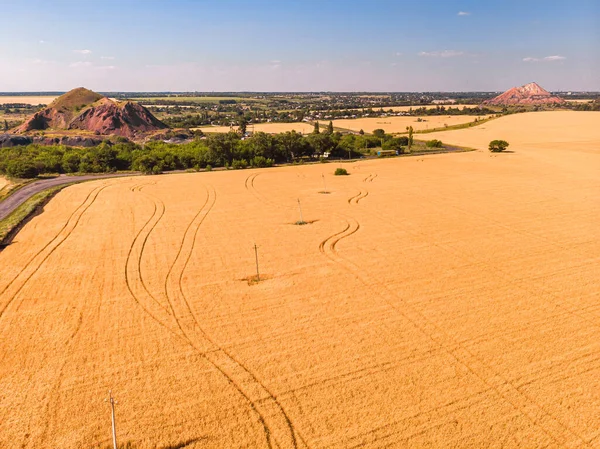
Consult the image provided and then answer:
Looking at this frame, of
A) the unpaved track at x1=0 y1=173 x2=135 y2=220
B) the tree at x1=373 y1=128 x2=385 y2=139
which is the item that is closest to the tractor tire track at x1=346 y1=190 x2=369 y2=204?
the unpaved track at x1=0 y1=173 x2=135 y2=220

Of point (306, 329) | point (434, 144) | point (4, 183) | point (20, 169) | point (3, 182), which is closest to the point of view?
point (306, 329)

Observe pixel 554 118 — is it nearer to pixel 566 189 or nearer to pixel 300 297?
pixel 566 189

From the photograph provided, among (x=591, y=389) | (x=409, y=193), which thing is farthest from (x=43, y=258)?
(x=409, y=193)

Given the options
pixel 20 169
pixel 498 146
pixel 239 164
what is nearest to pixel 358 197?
pixel 239 164

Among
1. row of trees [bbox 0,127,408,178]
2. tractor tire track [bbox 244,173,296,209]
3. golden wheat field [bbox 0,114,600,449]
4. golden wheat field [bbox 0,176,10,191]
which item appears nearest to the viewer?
golden wheat field [bbox 0,114,600,449]

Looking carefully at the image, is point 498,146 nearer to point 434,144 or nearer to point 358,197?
point 434,144

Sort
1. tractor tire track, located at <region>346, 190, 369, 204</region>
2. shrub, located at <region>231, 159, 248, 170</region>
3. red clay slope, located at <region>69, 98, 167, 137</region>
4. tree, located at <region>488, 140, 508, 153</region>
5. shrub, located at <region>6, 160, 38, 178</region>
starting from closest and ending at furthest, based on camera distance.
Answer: tractor tire track, located at <region>346, 190, 369, 204</region> < shrub, located at <region>6, 160, 38, 178</region> < shrub, located at <region>231, 159, 248, 170</region> < tree, located at <region>488, 140, 508, 153</region> < red clay slope, located at <region>69, 98, 167, 137</region>

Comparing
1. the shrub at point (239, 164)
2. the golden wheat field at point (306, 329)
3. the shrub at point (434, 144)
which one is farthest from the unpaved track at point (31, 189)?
the shrub at point (434, 144)

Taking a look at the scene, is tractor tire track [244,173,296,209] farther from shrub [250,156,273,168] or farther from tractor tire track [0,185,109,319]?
tractor tire track [0,185,109,319]
